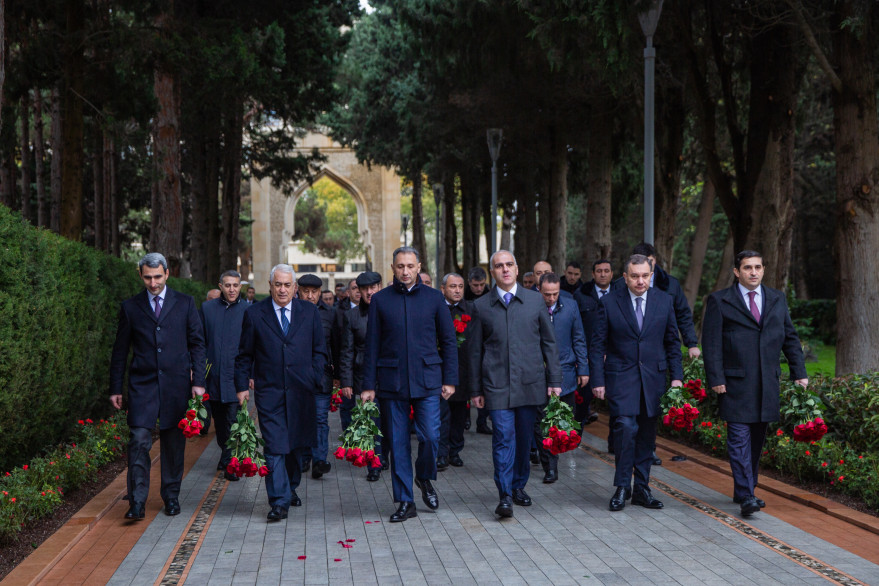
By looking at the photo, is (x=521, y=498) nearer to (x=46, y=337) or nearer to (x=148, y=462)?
(x=148, y=462)

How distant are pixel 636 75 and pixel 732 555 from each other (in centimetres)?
1022

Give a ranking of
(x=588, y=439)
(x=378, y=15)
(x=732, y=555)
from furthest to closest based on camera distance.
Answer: (x=378, y=15)
(x=588, y=439)
(x=732, y=555)

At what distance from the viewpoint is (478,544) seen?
6.53 metres

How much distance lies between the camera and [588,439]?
11586mm

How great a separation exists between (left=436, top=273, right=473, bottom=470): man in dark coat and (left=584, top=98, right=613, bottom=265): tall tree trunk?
378 inches

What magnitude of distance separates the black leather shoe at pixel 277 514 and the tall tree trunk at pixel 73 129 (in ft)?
31.8

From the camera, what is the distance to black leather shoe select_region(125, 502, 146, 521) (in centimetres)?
724

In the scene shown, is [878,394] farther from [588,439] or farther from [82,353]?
[82,353]

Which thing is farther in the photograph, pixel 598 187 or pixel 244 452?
pixel 598 187

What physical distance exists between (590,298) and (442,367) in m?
4.20

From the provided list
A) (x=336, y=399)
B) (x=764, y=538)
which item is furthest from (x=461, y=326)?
(x=764, y=538)

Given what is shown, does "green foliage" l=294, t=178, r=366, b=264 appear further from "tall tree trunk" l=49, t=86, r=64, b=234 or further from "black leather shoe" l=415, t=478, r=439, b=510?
"black leather shoe" l=415, t=478, r=439, b=510

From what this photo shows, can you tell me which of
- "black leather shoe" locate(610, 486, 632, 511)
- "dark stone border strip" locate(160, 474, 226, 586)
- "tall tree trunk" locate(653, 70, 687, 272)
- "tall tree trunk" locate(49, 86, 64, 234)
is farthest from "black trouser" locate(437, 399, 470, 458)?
"tall tree trunk" locate(49, 86, 64, 234)

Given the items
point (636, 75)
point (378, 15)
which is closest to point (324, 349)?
point (636, 75)
